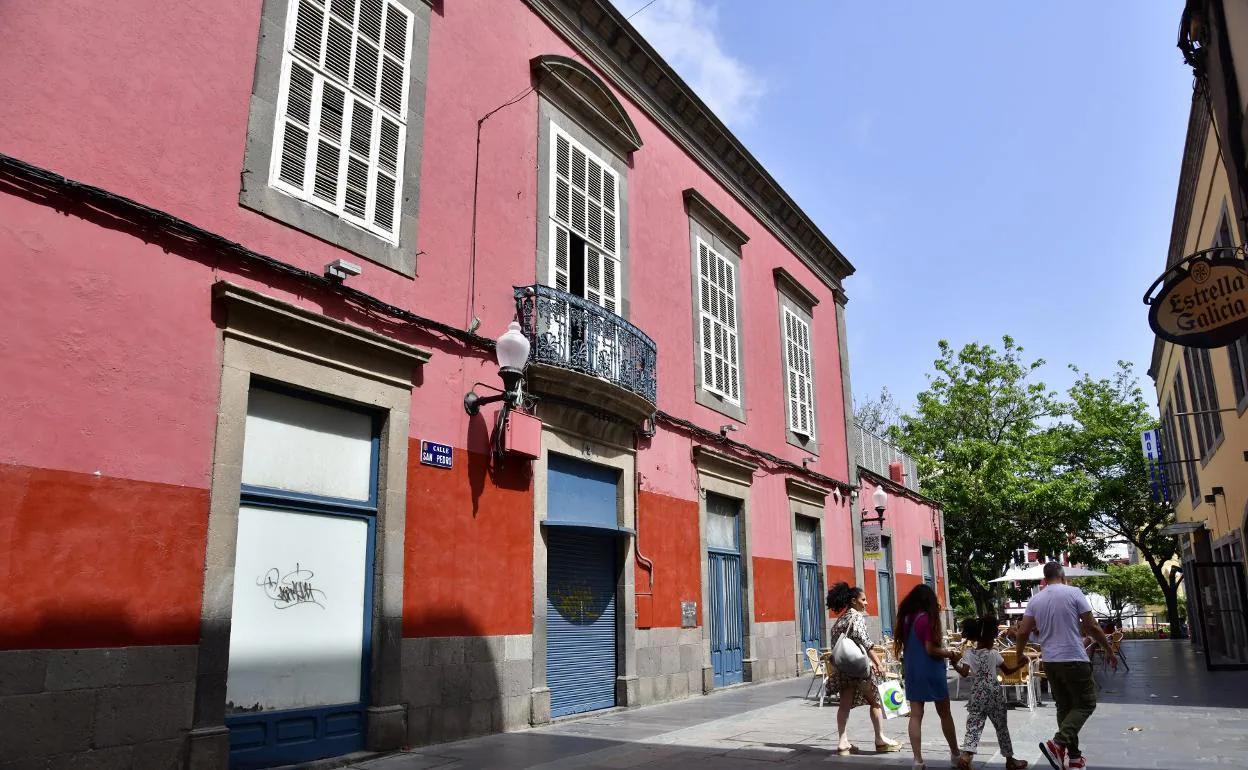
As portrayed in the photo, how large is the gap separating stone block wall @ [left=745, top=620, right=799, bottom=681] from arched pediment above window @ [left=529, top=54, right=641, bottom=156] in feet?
25.3

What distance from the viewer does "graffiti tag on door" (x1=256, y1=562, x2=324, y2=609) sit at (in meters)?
7.14

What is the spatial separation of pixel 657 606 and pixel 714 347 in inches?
179

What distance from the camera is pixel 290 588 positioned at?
7.29 m

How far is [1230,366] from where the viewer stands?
15508 mm

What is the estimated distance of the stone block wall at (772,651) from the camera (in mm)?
14367

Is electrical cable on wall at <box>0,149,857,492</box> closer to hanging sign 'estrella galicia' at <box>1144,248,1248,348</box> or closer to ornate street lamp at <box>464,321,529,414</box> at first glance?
ornate street lamp at <box>464,321,529,414</box>

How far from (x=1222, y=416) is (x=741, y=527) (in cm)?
969

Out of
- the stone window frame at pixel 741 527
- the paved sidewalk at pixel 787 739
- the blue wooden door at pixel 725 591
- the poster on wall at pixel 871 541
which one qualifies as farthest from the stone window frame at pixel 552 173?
the poster on wall at pixel 871 541

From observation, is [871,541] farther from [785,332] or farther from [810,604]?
[785,332]

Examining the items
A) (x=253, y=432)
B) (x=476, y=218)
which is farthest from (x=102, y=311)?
(x=476, y=218)

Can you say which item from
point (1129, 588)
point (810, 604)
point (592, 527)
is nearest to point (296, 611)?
point (592, 527)

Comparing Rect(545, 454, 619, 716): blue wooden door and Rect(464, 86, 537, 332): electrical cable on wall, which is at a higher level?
Rect(464, 86, 537, 332): electrical cable on wall

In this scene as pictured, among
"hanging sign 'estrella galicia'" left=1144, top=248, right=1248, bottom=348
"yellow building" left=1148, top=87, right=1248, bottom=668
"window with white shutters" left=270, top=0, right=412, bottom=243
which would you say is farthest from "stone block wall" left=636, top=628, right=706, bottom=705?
"yellow building" left=1148, top=87, right=1248, bottom=668

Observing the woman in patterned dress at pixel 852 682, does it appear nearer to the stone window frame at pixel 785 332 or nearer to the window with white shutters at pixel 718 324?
the window with white shutters at pixel 718 324
